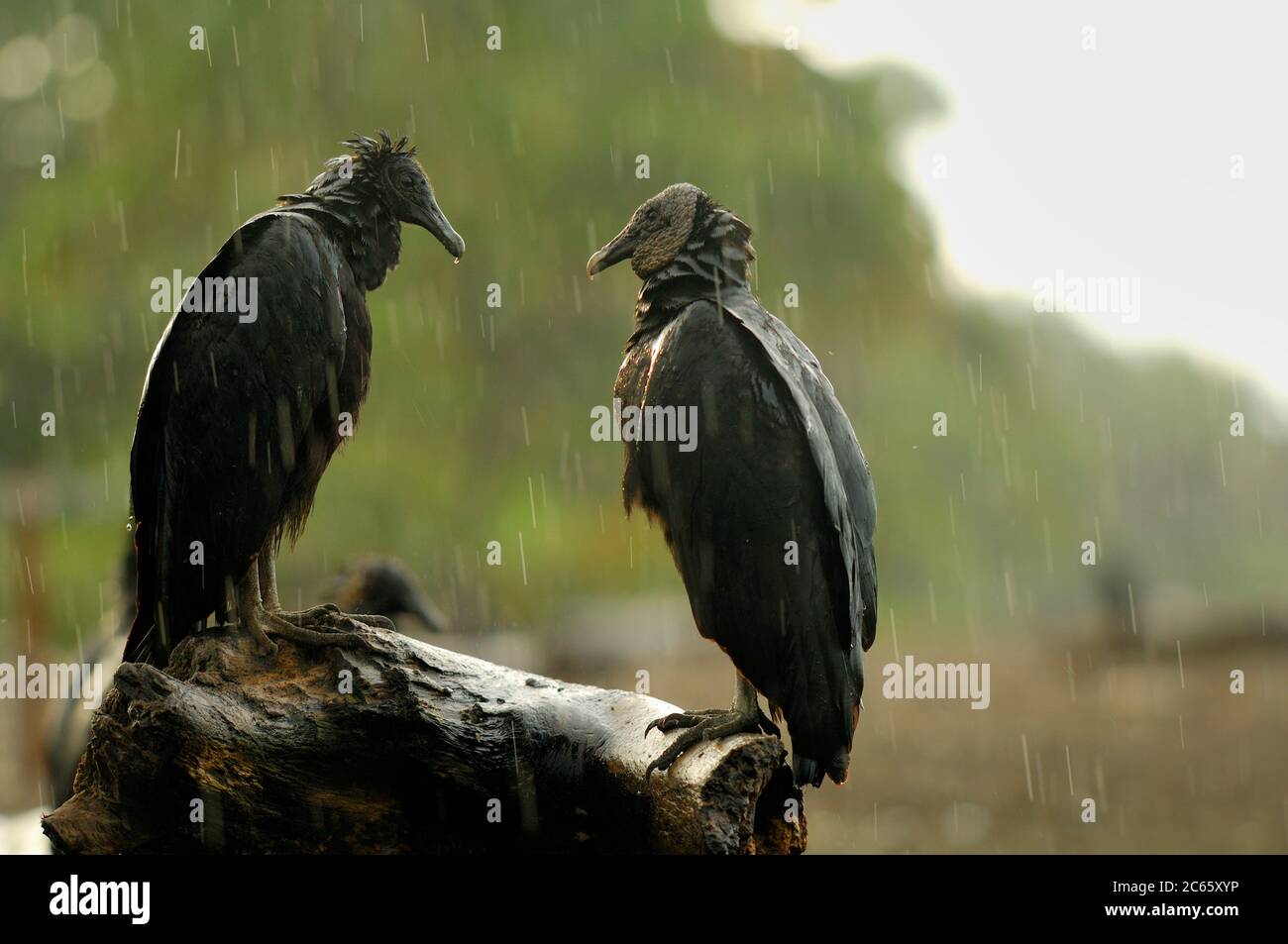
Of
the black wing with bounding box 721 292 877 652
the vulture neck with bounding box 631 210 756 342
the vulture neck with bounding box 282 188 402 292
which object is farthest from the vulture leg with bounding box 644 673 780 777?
the vulture neck with bounding box 282 188 402 292

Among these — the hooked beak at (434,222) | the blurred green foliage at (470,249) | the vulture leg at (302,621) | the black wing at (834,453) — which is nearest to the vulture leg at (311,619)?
the vulture leg at (302,621)

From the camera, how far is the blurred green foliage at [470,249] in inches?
459

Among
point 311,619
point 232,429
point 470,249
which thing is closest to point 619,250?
point 232,429

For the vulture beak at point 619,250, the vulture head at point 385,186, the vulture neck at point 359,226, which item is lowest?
the vulture beak at point 619,250

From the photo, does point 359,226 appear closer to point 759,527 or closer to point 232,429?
point 232,429

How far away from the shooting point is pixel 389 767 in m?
3.71

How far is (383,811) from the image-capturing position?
3.76 m

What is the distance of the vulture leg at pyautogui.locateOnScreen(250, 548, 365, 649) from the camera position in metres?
3.83

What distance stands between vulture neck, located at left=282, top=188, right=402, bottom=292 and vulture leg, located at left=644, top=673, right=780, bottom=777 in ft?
5.97

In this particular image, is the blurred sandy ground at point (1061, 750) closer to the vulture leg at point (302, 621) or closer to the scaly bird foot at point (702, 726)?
the scaly bird foot at point (702, 726)

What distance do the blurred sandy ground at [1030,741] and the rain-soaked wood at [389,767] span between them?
404cm

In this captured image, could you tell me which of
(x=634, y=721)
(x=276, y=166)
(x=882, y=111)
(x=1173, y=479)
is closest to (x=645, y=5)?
(x=882, y=111)

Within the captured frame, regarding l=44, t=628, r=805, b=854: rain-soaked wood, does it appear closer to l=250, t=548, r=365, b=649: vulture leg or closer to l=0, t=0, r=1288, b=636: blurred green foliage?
l=250, t=548, r=365, b=649: vulture leg

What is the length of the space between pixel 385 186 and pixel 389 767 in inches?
79.3
